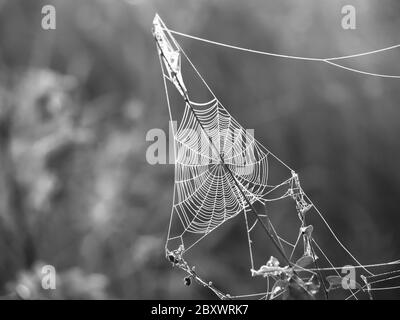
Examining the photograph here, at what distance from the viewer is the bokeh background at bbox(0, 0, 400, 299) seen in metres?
2.74

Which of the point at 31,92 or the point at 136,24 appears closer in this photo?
the point at 31,92

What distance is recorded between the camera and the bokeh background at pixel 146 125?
2744mm

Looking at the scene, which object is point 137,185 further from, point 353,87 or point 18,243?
point 353,87

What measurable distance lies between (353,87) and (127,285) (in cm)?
169

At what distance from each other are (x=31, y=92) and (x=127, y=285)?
1.10m

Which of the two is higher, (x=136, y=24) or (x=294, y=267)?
(x=136, y=24)

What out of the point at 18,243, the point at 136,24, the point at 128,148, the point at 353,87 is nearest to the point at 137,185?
the point at 128,148

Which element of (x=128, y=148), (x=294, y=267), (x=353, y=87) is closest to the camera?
(x=294, y=267)

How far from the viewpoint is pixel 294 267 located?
2.33ft

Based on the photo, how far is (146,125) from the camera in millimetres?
3102

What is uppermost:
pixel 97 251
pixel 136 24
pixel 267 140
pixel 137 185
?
pixel 136 24

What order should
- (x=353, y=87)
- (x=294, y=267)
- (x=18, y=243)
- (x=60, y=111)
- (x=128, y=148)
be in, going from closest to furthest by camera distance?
(x=294, y=267) < (x=18, y=243) < (x=60, y=111) < (x=128, y=148) < (x=353, y=87)

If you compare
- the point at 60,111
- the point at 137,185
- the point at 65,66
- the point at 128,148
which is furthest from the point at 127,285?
the point at 65,66
